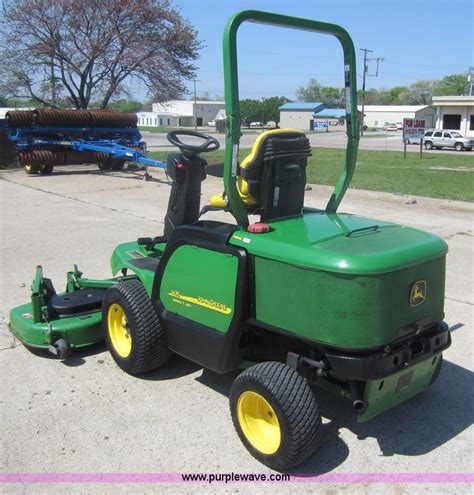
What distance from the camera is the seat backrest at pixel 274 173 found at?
3.27 meters

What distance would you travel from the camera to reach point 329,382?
310 centimetres

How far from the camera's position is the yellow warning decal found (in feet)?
10.2

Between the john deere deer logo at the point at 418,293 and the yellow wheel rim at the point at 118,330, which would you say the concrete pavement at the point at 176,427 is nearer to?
the yellow wheel rim at the point at 118,330

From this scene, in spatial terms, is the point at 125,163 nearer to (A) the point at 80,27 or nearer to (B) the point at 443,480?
(A) the point at 80,27

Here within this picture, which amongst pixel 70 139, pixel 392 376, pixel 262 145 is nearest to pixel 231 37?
pixel 262 145

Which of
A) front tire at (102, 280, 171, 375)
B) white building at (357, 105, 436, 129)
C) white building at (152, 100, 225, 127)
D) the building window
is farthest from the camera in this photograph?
white building at (152, 100, 225, 127)

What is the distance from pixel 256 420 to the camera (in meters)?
3.01

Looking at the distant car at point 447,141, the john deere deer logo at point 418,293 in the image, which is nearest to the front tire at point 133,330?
the john deere deer logo at point 418,293

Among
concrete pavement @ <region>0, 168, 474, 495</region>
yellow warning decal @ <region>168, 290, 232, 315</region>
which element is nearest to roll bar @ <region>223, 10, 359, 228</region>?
yellow warning decal @ <region>168, 290, 232, 315</region>

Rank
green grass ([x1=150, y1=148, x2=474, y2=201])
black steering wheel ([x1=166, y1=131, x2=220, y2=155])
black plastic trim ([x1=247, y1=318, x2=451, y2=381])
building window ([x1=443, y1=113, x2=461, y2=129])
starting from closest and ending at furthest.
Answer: black plastic trim ([x1=247, y1=318, x2=451, y2=381]) < black steering wheel ([x1=166, y1=131, x2=220, y2=155]) < green grass ([x1=150, y1=148, x2=474, y2=201]) < building window ([x1=443, y1=113, x2=461, y2=129])

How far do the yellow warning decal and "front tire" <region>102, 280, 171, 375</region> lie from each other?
263mm

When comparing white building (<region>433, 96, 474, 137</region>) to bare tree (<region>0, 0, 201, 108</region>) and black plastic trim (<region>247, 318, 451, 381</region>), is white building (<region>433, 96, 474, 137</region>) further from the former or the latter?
black plastic trim (<region>247, 318, 451, 381</region>)

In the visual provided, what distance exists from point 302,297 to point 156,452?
3.74 feet

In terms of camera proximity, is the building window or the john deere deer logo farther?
the building window
